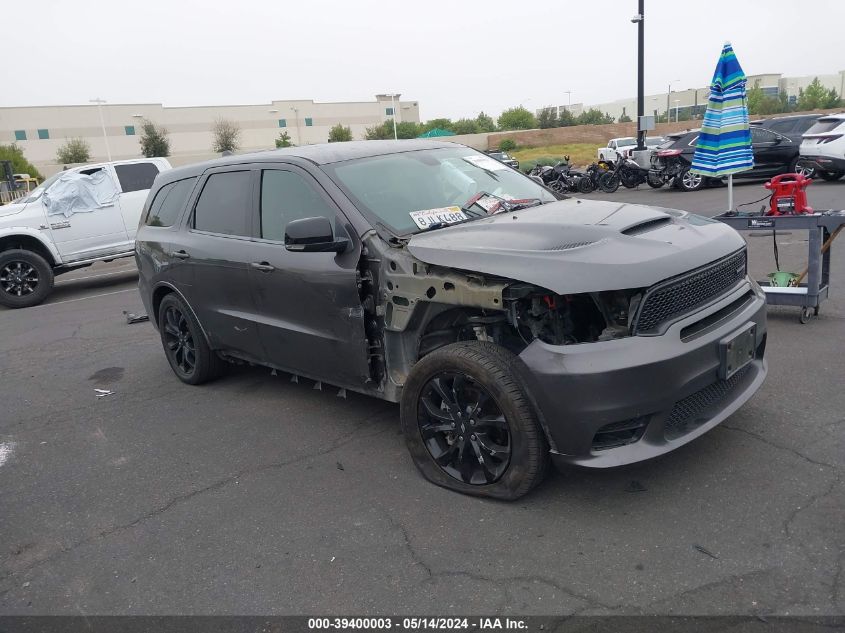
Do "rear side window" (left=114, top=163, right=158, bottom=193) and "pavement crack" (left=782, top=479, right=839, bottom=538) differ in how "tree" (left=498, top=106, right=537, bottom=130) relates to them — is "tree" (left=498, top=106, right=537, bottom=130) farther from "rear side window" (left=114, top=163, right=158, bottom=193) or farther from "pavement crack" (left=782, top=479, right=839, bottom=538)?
"pavement crack" (left=782, top=479, right=839, bottom=538)

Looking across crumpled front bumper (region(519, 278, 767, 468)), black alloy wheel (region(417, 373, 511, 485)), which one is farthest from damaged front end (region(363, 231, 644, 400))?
black alloy wheel (region(417, 373, 511, 485))

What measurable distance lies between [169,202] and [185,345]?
3.99 ft

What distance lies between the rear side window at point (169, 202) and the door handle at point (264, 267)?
4.31ft

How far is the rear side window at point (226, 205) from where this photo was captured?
4.71m

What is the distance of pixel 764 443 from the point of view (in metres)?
3.71

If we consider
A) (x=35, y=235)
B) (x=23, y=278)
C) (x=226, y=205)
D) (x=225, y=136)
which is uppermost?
(x=225, y=136)

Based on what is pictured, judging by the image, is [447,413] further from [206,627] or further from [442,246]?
[206,627]

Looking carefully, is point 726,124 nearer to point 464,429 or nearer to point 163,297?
point 464,429

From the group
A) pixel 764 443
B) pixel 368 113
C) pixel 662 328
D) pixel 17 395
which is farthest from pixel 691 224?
pixel 368 113

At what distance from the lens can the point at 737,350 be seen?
3.31 m

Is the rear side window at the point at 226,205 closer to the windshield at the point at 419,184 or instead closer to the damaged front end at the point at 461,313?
the windshield at the point at 419,184

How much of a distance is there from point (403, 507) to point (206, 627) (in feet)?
3.64

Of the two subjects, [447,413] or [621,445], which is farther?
[447,413]

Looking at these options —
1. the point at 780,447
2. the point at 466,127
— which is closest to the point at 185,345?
the point at 780,447
